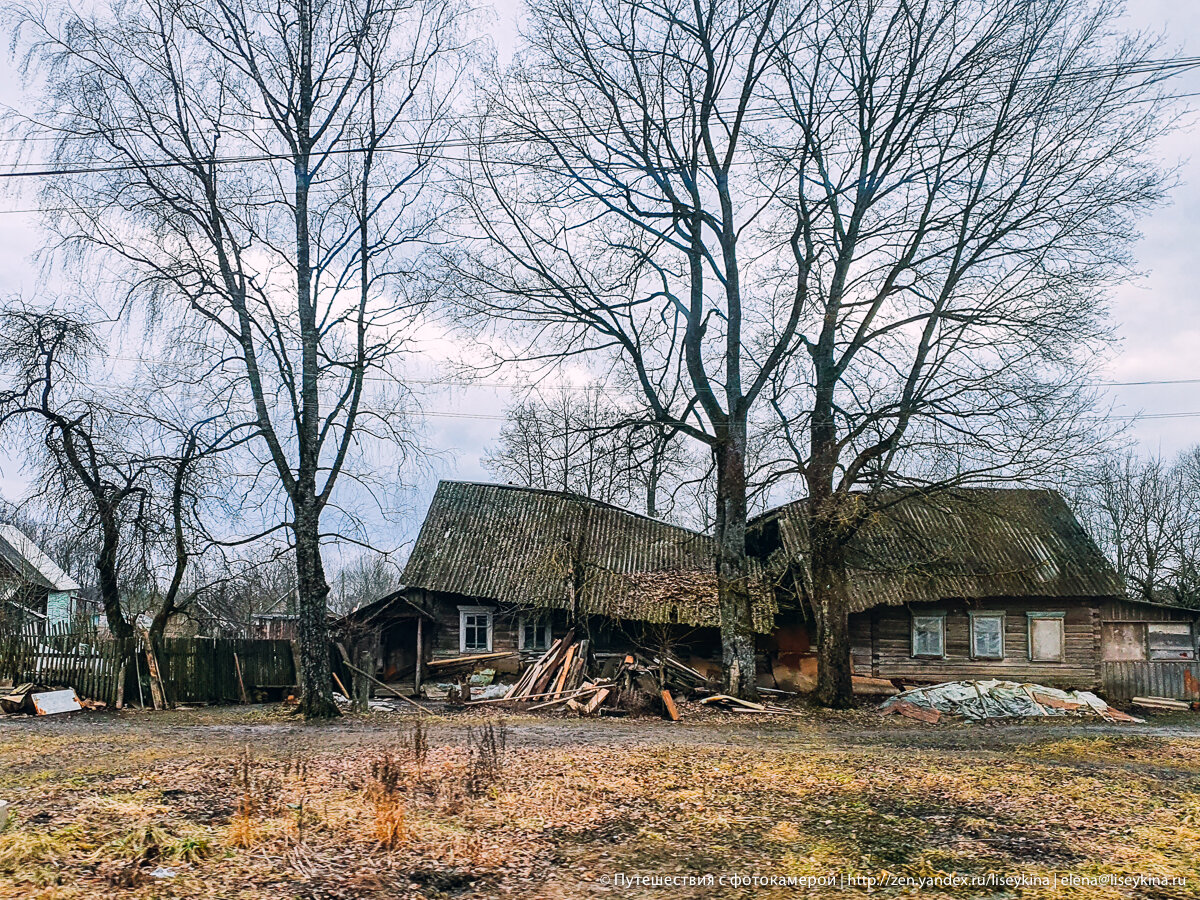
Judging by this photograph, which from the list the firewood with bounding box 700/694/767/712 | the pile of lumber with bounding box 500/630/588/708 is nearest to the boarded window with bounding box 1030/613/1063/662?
the firewood with bounding box 700/694/767/712

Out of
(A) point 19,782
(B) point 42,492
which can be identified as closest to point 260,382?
(B) point 42,492

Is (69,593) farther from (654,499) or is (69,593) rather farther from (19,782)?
(19,782)

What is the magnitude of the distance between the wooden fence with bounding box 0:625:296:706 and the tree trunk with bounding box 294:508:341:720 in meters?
3.75

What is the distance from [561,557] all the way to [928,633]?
1142cm

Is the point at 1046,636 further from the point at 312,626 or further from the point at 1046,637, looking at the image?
the point at 312,626

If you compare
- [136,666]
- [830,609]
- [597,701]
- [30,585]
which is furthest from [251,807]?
[30,585]

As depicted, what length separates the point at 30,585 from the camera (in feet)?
98.7

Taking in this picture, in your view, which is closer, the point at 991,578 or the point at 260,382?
the point at 260,382

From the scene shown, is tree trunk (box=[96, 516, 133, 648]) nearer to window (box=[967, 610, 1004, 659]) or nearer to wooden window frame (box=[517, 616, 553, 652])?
wooden window frame (box=[517, 616, 553, 652])

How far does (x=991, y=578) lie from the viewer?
2492 cm

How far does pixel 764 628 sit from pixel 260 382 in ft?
44.9

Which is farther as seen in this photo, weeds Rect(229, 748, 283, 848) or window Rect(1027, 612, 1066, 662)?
window Rect(1027, 612, 1066, 662)

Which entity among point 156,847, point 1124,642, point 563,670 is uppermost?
point 156,847

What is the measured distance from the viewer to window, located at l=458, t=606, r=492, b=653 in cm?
2759
